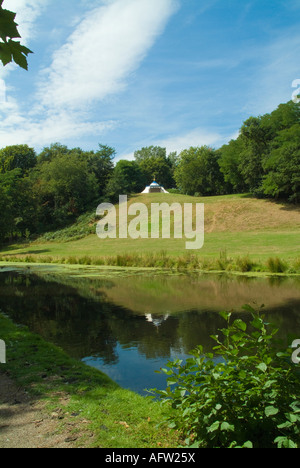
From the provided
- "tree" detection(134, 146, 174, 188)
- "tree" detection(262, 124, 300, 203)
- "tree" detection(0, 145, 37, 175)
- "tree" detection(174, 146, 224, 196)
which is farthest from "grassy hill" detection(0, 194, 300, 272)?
"tree" detection(134, 146, 174, 188)

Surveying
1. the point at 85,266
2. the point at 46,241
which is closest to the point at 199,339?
the point at 85,266

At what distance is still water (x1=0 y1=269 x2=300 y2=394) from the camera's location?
23.9ft

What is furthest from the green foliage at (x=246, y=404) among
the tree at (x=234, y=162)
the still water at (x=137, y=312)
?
the tree at (x=234, y=162)

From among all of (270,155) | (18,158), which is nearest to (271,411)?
(270,155)

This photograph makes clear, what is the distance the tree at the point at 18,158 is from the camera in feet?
247

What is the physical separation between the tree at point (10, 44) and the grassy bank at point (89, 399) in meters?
3.73

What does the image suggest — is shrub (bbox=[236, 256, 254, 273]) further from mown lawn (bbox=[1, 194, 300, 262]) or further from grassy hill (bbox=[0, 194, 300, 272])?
mown lawn (bbox=[1, 194, 300, 262])

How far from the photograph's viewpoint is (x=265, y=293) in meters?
13.0

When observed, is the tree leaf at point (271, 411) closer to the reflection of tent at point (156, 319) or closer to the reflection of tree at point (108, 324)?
the reflection of tree at point (108, 324)

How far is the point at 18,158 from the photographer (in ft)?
262

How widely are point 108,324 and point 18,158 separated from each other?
78.0m

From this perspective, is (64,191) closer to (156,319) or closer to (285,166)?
(285,166)

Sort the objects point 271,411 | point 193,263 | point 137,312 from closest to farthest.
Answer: point 271,411 < point 137,312 < point 193,263

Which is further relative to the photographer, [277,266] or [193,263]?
[193,263]
